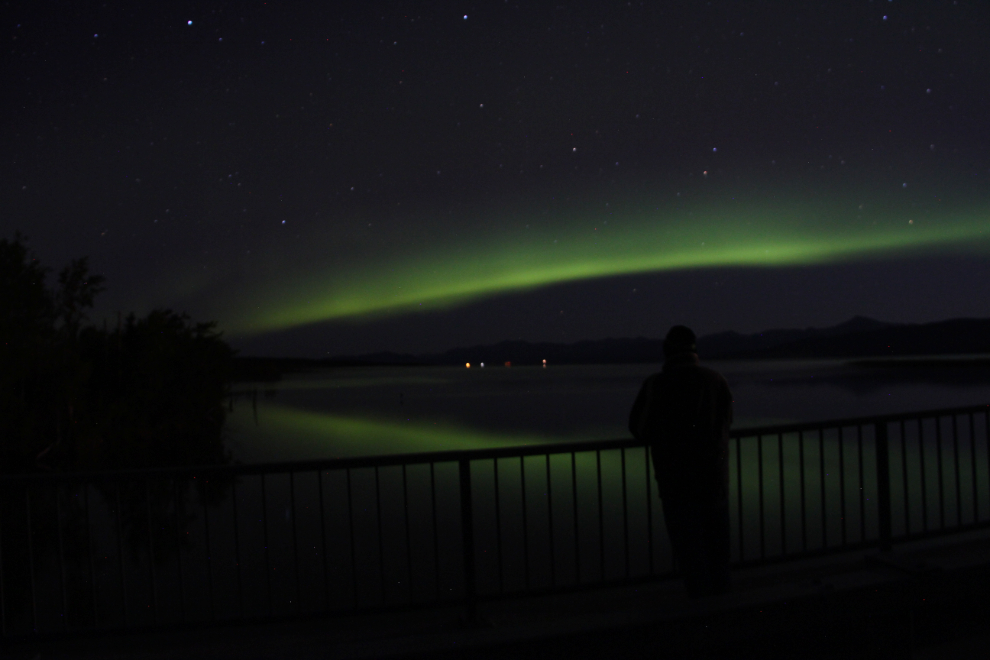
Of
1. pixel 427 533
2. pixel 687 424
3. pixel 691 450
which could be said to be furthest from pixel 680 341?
pixel 427 533

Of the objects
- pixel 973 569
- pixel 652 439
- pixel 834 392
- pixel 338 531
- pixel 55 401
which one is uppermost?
pixel 652 439

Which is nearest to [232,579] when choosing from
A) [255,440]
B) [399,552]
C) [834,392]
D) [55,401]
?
[399,552]

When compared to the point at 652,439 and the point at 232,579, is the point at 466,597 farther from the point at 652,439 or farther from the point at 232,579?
the point at 232,579

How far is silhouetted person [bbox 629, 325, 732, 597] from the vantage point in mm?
3270

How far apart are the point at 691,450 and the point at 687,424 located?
5.7 inches

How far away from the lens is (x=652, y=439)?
Answer: 3.36 meters

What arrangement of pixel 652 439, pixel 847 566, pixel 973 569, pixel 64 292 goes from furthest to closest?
pixel 64 292
pixel 847 566
pixel 652 439
pixel 973 569

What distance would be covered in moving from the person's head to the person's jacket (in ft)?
0.13

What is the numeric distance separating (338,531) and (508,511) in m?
5.06

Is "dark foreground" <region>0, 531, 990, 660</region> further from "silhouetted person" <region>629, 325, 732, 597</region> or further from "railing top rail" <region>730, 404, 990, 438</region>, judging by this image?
"railing top rail" <region>730, 404, 990, 438</region>

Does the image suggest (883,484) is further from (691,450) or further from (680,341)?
(680,341)

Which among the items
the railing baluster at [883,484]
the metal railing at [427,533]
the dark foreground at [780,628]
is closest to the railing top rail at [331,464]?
the metal railing at [427,533]

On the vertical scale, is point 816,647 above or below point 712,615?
below

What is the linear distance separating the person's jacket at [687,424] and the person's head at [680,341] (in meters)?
0.04
